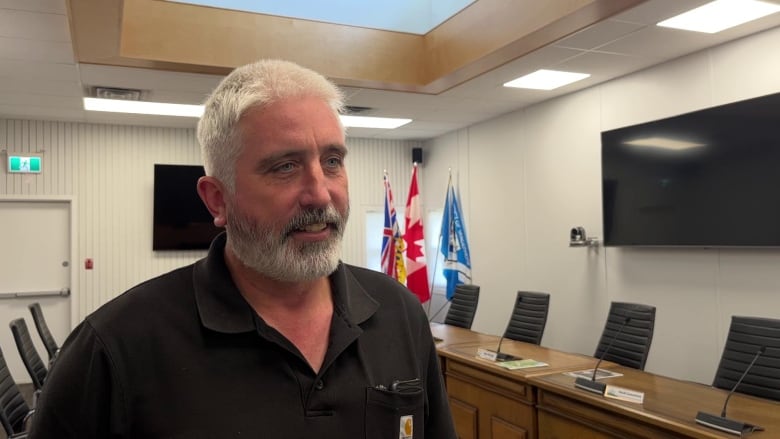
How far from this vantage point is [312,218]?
103 cm

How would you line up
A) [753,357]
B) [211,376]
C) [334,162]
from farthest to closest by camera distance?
[753,357] < [334,162] < [211,376]

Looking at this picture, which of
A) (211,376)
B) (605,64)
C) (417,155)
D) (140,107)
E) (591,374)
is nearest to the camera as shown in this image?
(211,376)

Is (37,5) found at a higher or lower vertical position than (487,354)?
higher

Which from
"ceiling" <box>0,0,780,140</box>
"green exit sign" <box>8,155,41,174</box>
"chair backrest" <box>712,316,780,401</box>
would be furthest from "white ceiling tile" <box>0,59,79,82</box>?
"chair backrest" <box>712,316,780,401</box>

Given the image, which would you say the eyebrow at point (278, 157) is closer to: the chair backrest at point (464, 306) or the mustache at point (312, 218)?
the mustache at point (312, 218)

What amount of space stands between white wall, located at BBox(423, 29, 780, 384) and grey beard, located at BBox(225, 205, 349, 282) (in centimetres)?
411

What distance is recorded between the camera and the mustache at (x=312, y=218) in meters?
1.01

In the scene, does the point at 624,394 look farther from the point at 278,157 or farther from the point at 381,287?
the point at 278,157

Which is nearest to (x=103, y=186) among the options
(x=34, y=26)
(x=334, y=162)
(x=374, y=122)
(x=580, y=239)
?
(x=374, y=122)

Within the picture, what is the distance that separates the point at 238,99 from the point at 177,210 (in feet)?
22.8

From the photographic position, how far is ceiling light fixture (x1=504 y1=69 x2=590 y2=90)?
17.3ft

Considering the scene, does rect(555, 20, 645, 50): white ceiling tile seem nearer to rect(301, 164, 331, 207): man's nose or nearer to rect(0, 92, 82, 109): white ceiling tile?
rect(301, 164, 331, 207): man's nose

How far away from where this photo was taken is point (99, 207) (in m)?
7.34

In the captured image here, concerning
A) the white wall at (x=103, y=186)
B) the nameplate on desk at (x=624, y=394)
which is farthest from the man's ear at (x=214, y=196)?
the white wall at (x=103, y=186)
